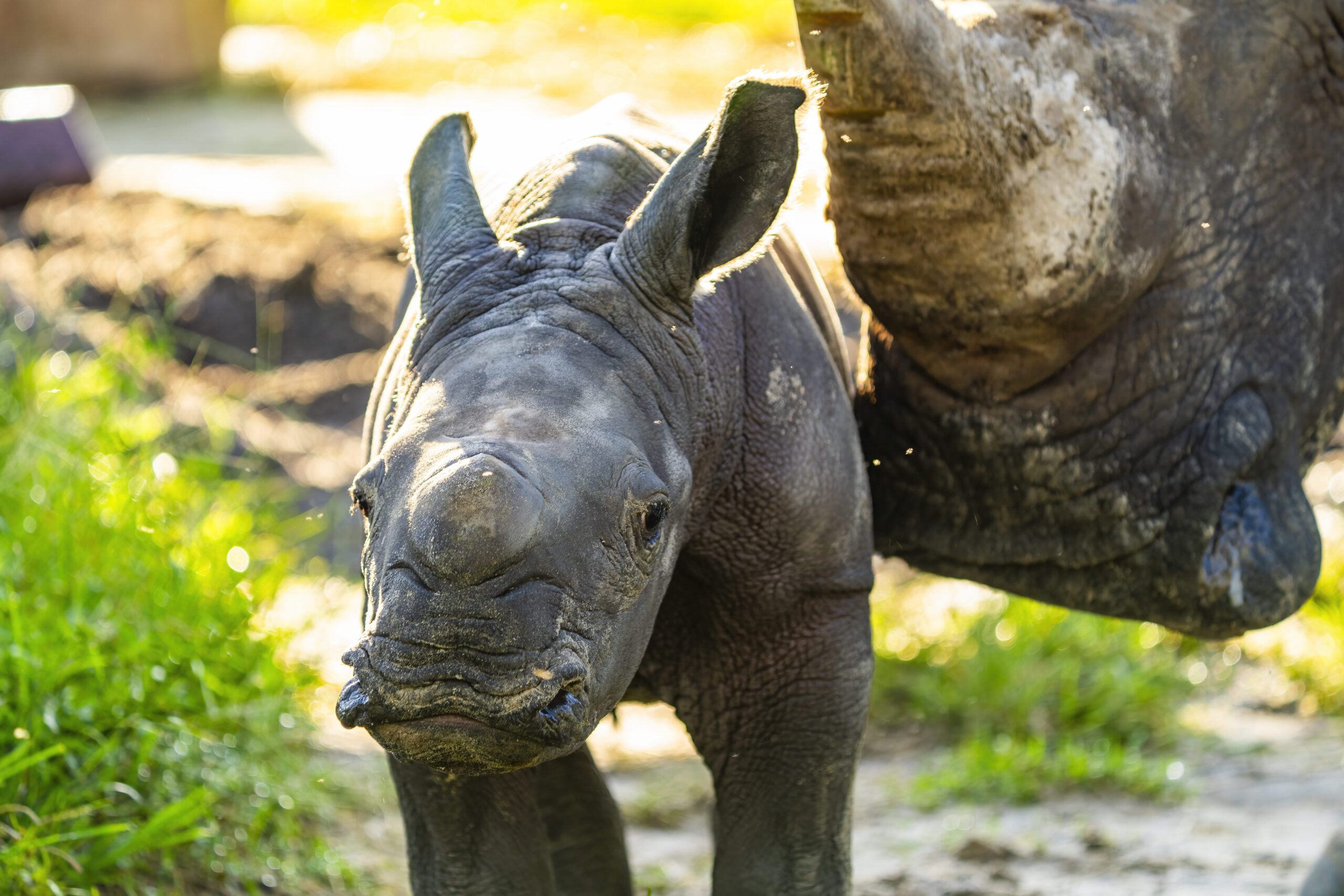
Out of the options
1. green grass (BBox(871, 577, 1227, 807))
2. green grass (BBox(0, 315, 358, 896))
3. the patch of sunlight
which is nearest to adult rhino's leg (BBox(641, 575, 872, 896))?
green grass (BBox(0, 315, 358, 896))

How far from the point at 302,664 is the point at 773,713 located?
226 centimetres

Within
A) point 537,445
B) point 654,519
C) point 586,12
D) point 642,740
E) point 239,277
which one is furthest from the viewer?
point 586,12

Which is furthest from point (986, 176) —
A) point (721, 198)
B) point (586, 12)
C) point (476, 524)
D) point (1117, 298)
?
point (586, 12)

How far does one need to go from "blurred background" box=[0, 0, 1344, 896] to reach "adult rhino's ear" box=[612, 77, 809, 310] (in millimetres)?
465

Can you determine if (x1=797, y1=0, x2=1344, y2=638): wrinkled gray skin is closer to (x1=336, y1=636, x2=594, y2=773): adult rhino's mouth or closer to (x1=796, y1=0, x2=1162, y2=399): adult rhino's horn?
(x1=796, y1=0, x2=1162, y2=399): adult rhino's horn

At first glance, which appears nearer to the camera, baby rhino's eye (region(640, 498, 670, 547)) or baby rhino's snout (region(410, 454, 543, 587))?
baby rhino's snout (region(410, 454, 543, 587))

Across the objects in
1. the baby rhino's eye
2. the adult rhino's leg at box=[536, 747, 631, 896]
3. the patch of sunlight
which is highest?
the baby rhino's eye

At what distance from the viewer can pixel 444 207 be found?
2.83 metres

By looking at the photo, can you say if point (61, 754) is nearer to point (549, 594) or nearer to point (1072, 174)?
point (549, 594)

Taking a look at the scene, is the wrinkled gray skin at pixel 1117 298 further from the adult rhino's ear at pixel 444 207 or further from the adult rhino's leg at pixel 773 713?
the adult rhino's ear at pixel 444 207

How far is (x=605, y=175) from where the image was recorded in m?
2.97

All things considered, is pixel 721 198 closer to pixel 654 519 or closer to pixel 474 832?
pixel 654 519

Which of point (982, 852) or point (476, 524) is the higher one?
point (476, 524)

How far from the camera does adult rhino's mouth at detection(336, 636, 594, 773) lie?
7.26 ft
